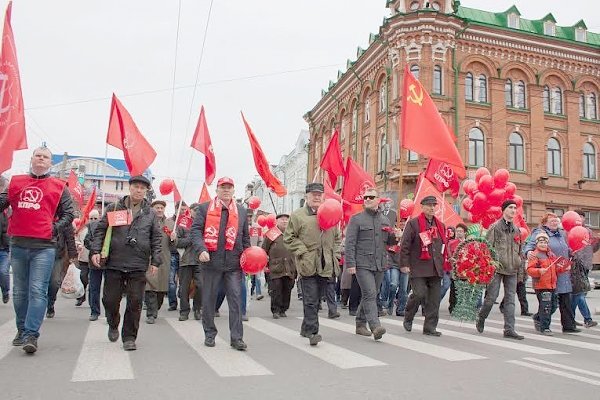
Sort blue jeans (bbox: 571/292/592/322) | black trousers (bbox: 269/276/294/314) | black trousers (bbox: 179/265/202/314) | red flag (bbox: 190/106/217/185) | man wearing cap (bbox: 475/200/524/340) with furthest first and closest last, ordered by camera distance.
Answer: red flag (bbox: 190/106/217/185) → black trousers (bbox: 269/276/294/314) → black trousers (bbox: 179/265/202/314) → blue jeans (bbox: 571/292/592/322) → man wearing cap (bbox: 475/200/524/340)

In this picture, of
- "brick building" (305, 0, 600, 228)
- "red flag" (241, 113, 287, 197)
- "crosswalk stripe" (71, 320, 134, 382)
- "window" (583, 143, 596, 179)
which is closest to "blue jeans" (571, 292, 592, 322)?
"red flag" (241, 113, 287, 197)

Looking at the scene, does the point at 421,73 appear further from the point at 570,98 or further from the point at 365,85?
the point at 570,98

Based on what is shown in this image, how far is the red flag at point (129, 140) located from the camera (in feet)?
33.5

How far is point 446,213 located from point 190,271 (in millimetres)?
6438

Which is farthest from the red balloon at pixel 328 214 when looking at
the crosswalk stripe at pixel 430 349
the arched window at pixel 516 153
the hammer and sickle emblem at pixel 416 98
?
the arched window at pixel 516 153

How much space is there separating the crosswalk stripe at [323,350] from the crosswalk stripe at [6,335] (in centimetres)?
308

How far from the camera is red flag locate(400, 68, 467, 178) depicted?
9.88m

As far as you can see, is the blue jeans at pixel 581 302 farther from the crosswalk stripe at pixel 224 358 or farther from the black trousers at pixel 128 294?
the black trousers at pixel 128 294

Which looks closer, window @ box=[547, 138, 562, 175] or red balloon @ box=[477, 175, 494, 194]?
red balloon @ box=[477, 175, 494, 194]

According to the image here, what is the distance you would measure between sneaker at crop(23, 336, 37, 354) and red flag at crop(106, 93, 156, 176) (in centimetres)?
472

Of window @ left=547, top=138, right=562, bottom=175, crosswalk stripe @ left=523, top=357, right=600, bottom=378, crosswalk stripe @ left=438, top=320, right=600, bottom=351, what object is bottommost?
crosswalk stripe @ left=438, top=320, right=600, bottom=351

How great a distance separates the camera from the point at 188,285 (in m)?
9.74

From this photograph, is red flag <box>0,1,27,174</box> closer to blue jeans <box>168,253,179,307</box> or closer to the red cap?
the red cap

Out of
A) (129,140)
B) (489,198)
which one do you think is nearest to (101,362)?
(129,140)
